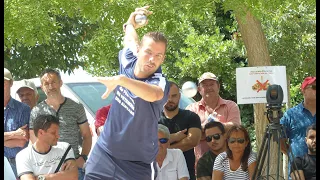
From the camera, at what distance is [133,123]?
454 cm

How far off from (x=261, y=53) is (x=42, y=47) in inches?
152

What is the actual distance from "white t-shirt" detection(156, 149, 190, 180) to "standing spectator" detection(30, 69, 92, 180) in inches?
29.7

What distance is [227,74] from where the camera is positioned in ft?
44.8

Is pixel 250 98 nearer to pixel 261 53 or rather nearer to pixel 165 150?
pixel 165 150

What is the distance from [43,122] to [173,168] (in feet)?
4.03

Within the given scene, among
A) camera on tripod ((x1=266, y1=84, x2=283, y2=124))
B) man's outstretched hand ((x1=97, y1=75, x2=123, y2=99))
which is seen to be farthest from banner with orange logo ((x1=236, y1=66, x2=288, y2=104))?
man's outstretched hand ((x1=97, y1=75, x2=123, y2=99))

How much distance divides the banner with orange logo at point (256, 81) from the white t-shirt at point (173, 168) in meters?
1.07

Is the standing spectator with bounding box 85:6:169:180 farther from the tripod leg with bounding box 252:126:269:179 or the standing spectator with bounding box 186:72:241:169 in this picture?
the standing spectator with bounding box 186:72:241:169

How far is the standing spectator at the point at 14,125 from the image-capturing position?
21.3ft

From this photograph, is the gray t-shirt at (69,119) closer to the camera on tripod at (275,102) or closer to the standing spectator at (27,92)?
the standing spectator at (27,92)

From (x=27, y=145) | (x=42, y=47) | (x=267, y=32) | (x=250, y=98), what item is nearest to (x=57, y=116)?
(x=27, y=145)

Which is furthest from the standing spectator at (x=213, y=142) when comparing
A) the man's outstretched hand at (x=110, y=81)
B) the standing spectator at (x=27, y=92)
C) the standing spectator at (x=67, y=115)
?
the man's outstretched hand at (x=110, y=81)
